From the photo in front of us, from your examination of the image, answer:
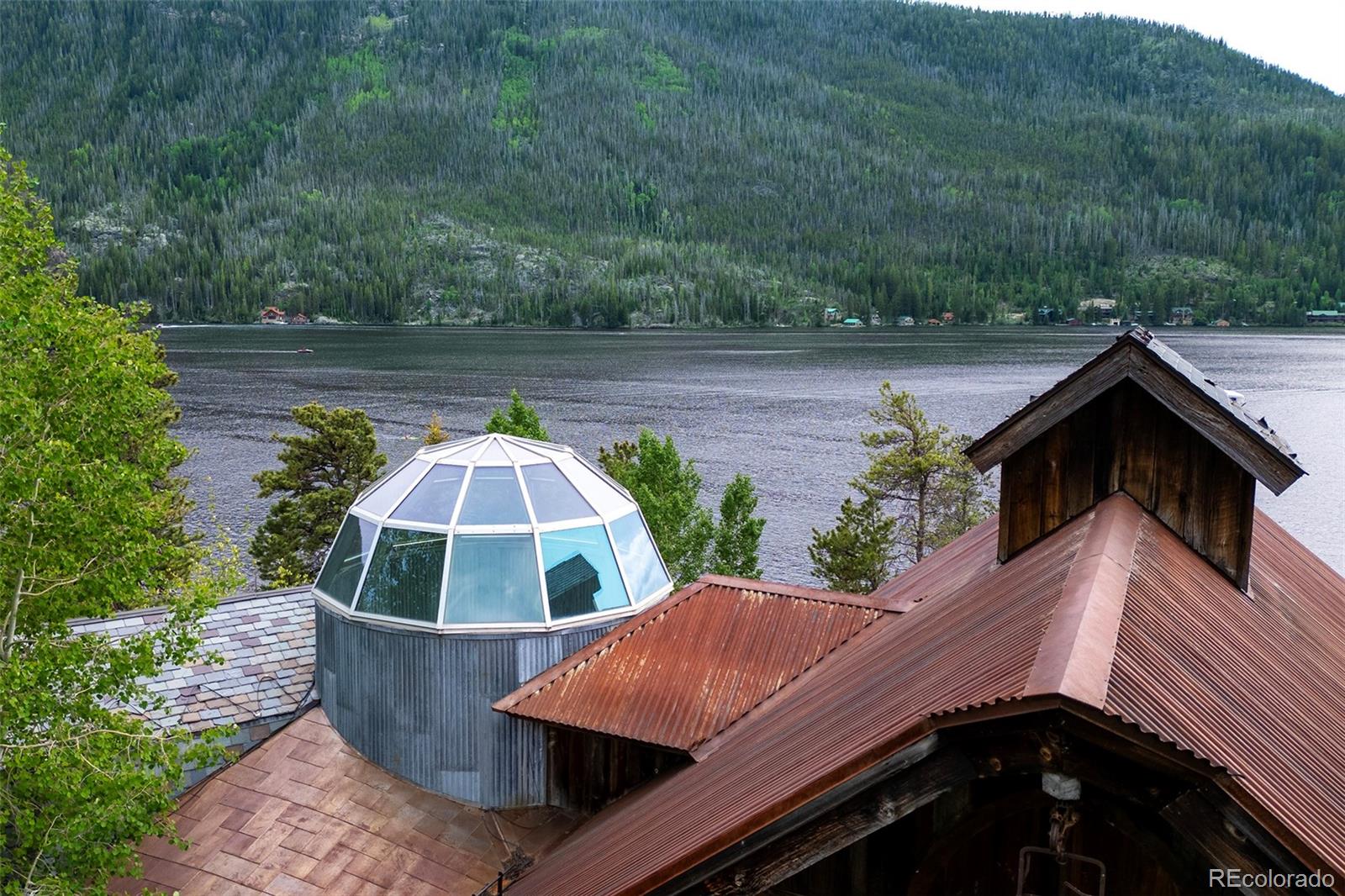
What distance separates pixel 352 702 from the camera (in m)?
14.5

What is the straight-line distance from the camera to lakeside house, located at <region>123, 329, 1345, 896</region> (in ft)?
14.6

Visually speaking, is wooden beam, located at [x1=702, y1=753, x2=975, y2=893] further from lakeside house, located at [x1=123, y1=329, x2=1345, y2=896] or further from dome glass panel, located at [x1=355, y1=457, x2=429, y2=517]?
dome glass panel, located at [x1=355, y1=457, x2=429, y2=517]

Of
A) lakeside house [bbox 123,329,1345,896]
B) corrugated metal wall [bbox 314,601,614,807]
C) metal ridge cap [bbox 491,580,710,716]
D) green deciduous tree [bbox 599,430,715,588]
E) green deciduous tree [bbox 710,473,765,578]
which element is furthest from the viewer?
green deciduous tree [bbox 710,473,765,578]

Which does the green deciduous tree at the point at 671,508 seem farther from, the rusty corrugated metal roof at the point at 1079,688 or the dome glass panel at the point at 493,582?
the rusty corrugated metal roof at the point at 1079,688

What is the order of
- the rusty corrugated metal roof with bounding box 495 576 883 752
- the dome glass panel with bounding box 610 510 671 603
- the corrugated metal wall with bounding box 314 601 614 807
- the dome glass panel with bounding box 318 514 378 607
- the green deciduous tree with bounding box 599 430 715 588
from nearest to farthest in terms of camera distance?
the rusty corrugated metal roof with bounding box 495 576 883 752
the corrugated metal wall with bounding box 314 601 614 807
the dome glass panel with bounding box 318 514 378 607
the dome glass panel with bounding box 610 510 671 603
the green deciduous tree with bounding box 599 430 715 588

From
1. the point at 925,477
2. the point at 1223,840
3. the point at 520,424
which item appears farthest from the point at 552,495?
the point at 925,477

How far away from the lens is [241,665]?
53.8 ft

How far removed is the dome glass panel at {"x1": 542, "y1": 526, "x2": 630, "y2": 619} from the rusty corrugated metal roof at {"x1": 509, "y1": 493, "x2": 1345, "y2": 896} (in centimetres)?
490

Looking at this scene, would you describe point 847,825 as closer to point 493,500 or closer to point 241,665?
point 493,500

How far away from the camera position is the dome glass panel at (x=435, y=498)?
14266 mm

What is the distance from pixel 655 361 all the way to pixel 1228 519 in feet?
462

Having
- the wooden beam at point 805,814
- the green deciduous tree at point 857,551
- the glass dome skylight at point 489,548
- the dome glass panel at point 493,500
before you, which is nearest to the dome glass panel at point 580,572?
the glass dome skylight at point 489,548

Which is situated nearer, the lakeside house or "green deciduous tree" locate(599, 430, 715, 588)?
the lakeside house

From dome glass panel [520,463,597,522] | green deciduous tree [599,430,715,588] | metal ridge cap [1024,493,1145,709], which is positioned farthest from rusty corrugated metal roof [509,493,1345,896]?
green deciduous tree [599,430,715,588]
